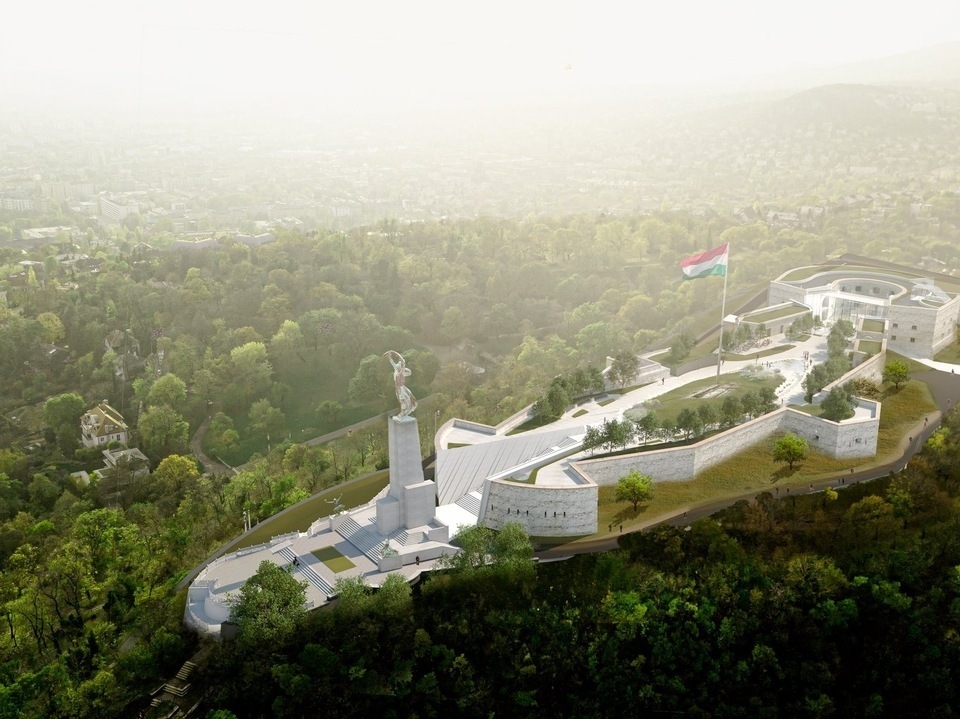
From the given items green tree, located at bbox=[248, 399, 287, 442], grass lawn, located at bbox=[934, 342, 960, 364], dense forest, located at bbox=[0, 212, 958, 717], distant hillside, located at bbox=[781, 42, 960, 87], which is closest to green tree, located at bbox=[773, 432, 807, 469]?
dense forest, located at bbox=[0, 212, 958, 717]

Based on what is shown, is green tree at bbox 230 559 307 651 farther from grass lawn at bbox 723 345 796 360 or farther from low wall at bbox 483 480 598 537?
grass lawn at bbox 723 345 796 360

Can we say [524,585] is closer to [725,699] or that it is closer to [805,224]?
[725,699]

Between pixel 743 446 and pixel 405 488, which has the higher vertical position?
pixel 405 488

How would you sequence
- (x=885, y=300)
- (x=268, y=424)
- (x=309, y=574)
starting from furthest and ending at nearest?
(x=268, y=424), (x=885, y=300), (x=309, y=574)

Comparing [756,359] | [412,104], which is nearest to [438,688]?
[756,359]

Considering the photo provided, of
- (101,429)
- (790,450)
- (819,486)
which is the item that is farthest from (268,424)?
(819,486)

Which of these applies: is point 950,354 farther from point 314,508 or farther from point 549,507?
point 314,508
